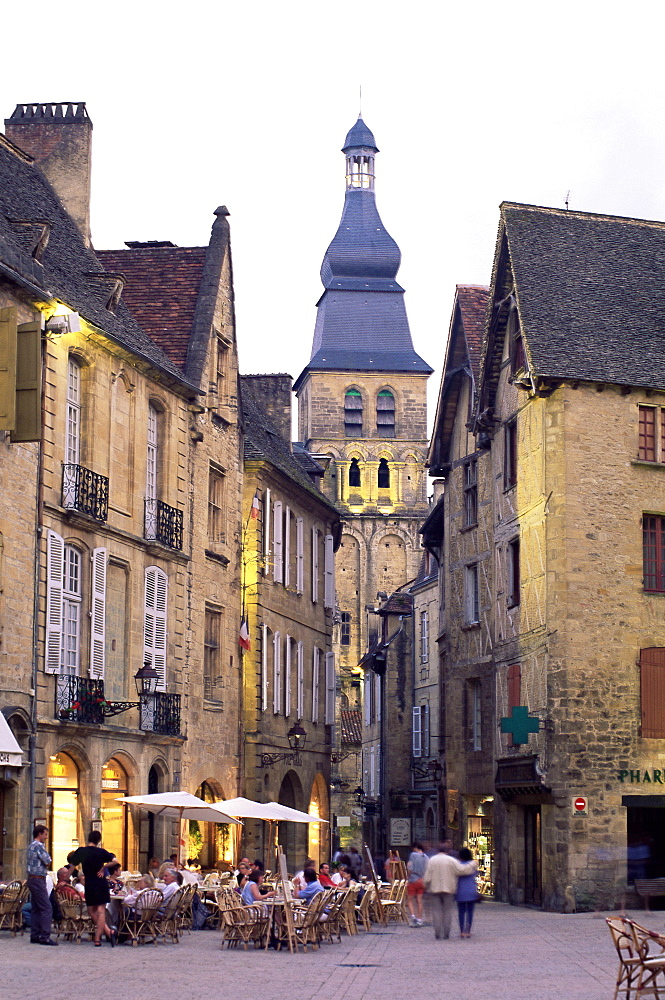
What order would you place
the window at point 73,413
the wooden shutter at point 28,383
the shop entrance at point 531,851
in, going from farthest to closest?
the shop entrance at point 531,851 < the window at point 73,413 < the wooden shutter at point 28,383

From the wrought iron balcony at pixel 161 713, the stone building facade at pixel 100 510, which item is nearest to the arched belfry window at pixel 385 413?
the stone building facade at pixel 100 510

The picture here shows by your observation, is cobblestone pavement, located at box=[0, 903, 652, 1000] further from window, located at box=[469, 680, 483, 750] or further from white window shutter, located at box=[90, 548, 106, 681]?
window, located at box=[469, 680, 483, 750]

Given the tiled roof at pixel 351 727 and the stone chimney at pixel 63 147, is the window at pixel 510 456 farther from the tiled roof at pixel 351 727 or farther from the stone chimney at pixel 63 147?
the tiled roof at pixel 351 727

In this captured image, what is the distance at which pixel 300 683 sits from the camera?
40.0 m

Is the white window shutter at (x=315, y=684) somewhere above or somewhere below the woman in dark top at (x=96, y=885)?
above

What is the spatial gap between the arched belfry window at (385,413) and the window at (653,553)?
71.3 metres

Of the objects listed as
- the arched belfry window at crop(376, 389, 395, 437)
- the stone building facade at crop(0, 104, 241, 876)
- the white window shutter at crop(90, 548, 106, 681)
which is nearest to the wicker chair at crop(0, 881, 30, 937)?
→ the stone building facade at crop(0, 104, 241, 876)

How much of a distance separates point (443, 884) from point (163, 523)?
9.92 metres

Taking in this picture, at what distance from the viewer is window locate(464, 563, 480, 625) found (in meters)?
37.8

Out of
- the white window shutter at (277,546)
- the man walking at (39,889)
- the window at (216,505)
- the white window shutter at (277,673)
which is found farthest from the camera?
the white window shutter at (277,546)

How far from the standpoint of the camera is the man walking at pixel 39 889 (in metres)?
19.1

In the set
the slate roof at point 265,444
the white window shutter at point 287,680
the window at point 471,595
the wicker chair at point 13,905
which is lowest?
the wicker chair at point 13,905

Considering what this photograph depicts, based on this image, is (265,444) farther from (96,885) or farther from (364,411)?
(364,411)

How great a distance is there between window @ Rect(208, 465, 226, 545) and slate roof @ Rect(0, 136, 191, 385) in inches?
115
